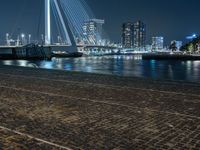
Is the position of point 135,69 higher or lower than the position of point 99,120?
lower

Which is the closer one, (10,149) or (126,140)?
(10,149)

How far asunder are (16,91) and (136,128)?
673 centimetres

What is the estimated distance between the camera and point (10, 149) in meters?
5.30

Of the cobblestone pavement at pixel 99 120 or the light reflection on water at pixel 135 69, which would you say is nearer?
A: the cobblestone pavement at pixel 99 120

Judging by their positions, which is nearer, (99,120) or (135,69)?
(99,120)

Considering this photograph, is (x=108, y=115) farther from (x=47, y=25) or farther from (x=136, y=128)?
(x=47, y=25)

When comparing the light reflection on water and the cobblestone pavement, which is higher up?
the cobblestone pavement

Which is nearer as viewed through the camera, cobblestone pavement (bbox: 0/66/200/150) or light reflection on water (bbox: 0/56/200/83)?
cobblestone pavement (bbox: 0/66/200/150)

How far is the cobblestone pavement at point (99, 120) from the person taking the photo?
5.70 metres

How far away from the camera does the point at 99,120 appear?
7406mm

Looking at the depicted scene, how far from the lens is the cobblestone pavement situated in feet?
18.7

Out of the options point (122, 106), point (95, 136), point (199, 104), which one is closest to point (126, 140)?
point (95, 136)

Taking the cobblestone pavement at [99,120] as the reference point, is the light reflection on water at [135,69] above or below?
below

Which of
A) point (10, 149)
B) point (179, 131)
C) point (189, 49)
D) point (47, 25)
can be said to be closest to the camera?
point (10, 149)
